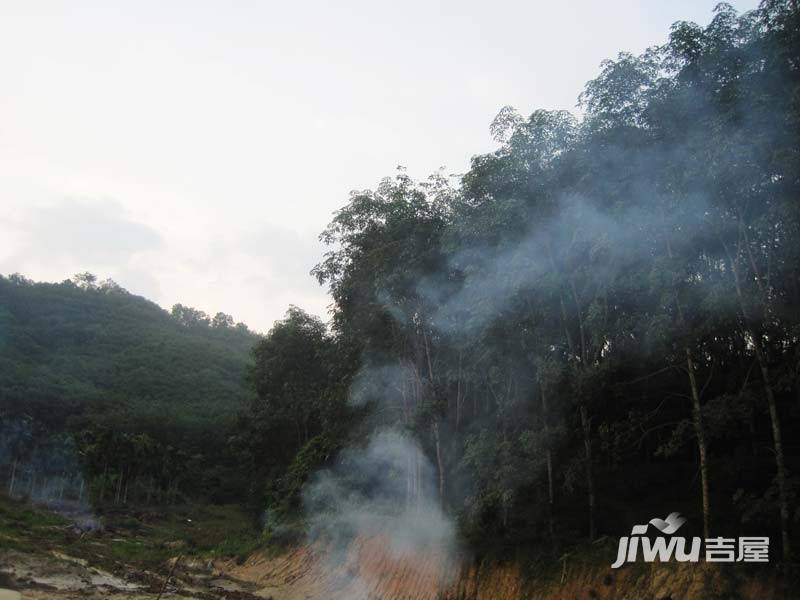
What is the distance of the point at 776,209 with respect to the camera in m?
11.0

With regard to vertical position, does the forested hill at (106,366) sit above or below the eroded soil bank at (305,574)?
above

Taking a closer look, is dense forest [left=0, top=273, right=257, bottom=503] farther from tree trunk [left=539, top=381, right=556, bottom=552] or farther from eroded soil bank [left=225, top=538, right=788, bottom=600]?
tree trunk [left=539, top=381, right=556, bottom=552]

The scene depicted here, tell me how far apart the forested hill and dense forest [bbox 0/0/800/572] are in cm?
3564

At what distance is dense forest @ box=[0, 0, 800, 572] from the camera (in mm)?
11633

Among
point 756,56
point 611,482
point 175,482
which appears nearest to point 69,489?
→ point 175,482

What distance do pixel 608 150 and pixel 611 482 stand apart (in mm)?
8777

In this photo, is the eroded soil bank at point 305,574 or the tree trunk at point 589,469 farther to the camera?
the tree trunk at point 589,469

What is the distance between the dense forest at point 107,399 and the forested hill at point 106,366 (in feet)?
0.37

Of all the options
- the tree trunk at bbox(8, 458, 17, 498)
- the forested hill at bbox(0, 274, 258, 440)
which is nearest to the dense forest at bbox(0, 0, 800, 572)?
the tree trunk at bbox(8, 458, 17, 498)

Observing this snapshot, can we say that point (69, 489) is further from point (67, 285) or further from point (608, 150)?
point (608, 150)

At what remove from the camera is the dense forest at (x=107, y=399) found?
50906 mm

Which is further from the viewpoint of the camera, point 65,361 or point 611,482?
point 65,361

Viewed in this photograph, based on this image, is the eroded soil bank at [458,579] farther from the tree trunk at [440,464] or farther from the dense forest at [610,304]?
the tree trunk at [440,464]

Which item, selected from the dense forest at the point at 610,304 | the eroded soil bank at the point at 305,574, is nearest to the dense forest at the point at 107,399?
the eroded soil bank at the point at 305,574
